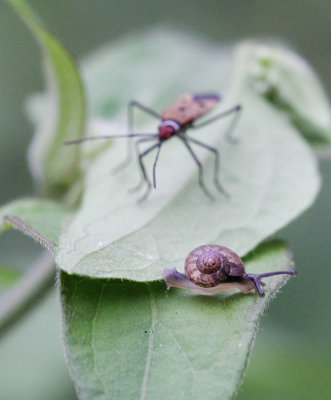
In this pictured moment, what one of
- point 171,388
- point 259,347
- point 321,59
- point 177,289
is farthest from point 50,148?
point 321,59

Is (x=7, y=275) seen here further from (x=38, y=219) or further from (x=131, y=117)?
(x=131, y=117)

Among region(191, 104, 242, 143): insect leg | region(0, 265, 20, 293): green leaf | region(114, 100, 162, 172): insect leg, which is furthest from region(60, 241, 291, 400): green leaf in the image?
region(191, 104, 242, 143): insect leg

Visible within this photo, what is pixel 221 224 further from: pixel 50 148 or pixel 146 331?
pixel 50 148

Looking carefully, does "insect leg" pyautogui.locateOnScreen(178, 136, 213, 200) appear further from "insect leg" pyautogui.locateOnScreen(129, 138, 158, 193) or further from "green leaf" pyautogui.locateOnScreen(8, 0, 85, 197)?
"green leaf" pyautogui.locateOnScreen(8, 0, 85, 197)

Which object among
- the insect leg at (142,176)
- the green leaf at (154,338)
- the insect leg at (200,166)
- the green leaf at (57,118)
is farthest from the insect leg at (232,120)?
the green leaf at (154,338)

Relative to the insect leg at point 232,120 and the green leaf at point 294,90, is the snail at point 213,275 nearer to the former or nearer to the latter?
the insect leg at point 232,120

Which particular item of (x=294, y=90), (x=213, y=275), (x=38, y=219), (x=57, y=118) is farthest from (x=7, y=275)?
(x=294, y=90)

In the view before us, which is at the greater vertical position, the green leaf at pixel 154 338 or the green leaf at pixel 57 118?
the green leaf at pixel 57 118
